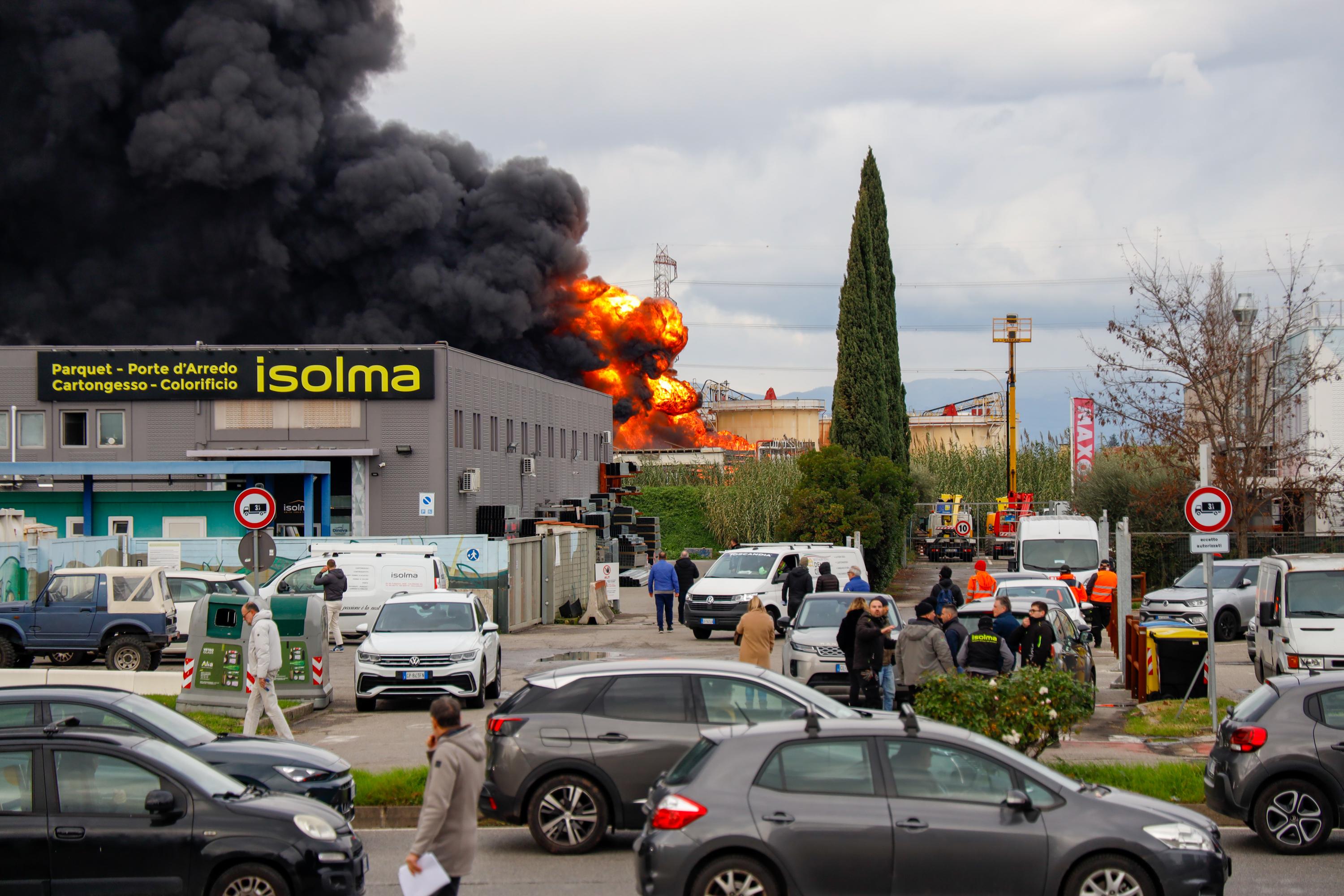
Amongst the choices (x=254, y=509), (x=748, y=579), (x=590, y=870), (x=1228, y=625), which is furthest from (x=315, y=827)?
(x=1228, y=625)

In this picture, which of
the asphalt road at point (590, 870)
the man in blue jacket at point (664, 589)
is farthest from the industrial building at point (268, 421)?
the asphalt road at point (590, 870)

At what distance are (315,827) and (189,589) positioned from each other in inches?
635

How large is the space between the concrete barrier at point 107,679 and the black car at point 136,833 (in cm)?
832

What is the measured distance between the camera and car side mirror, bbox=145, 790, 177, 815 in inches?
283

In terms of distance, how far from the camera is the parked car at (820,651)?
55.2 ft

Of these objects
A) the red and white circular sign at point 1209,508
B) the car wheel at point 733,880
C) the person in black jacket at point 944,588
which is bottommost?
the car wheel at point 733,880

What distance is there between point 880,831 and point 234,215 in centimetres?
5532

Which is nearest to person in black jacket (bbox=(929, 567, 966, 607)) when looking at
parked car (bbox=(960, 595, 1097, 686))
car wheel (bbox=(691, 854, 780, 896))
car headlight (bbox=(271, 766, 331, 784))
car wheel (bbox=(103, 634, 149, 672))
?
parked car (bbox=(960, 595, 1097, 686))

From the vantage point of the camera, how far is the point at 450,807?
21.5ft

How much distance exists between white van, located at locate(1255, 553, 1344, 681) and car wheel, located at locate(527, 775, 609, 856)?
Answer: 10520mm

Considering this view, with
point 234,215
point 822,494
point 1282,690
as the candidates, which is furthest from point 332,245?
point 1282,690

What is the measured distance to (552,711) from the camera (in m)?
9.32

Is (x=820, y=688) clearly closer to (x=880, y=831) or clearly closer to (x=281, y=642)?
(x=281, y=642)

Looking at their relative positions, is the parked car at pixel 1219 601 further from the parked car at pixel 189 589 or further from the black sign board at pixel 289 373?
the black sign board at pixel 289 373
